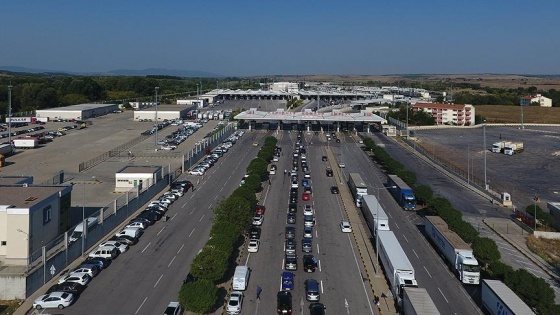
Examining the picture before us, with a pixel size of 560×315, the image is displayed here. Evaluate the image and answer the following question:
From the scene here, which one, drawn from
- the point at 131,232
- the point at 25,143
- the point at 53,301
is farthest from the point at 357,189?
the point at 25,143

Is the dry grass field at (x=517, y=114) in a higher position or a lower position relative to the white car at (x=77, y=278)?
higher

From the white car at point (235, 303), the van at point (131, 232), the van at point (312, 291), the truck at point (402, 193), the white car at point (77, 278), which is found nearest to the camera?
the white car at point (235, 303)

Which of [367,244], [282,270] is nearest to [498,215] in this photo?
[367,244]

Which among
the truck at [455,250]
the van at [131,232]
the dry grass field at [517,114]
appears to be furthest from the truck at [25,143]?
the dry grass field at [517,114]

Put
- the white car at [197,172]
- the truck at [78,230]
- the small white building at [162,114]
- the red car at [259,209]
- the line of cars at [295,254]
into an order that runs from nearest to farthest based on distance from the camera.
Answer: the line of cars at [295,254] → the truck at [78,230] → the red car at [259,209] → the white car at [197,172] → the small white building at [162,114]

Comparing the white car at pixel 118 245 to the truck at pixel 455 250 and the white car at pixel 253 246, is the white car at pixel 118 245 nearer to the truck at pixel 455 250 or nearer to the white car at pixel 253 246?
the white car at pixel 253 246

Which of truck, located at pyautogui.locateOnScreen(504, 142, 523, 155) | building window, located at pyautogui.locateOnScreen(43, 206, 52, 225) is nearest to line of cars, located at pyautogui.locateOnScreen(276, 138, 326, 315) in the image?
building window, located at pyautogui.locateOnScreen(43, 206, 52, 225)

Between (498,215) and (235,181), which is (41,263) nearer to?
(235,181)
